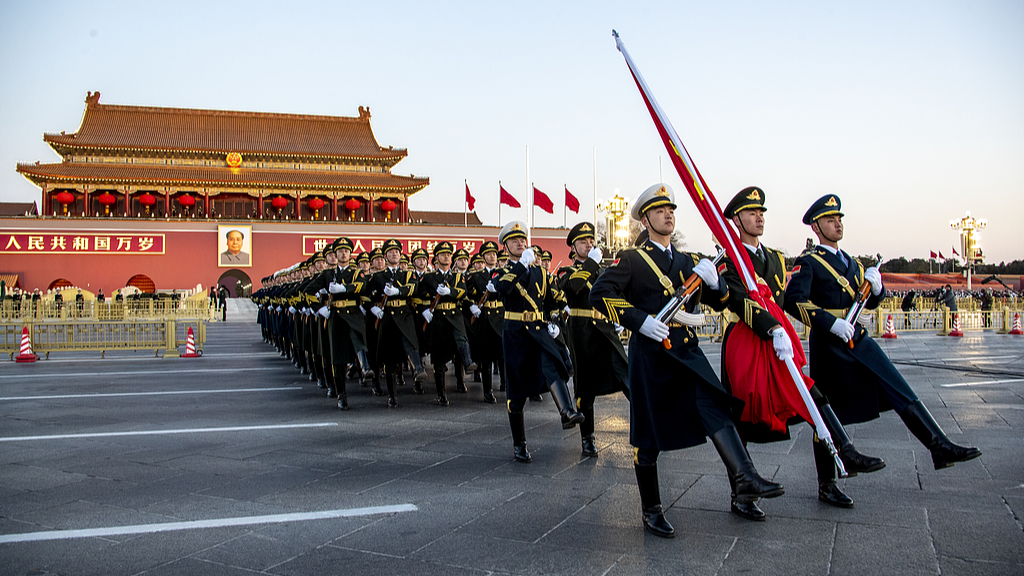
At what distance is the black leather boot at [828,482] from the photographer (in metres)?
3.66

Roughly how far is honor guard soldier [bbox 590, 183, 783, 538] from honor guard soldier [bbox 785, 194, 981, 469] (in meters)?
0.62

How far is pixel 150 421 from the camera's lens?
6.65 meters

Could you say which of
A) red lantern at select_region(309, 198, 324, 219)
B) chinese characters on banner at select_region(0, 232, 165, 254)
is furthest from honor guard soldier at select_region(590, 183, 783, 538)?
red lantern at select_region(309, 198, 324, 219)

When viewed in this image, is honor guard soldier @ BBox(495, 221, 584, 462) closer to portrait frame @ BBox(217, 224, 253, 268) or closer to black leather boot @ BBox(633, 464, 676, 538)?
black leather boot @ BBox(633, 464, 676, 538)

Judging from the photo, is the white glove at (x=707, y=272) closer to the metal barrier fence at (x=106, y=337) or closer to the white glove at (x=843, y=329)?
the white glove at (x=843, y=329)

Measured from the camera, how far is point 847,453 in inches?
139

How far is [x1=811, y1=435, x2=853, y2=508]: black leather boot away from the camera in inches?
144

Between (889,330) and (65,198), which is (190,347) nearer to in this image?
(889,330)

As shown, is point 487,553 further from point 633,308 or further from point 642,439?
point 633,308

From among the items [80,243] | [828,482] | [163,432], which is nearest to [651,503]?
[828,482]

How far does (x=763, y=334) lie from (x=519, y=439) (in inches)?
79.6

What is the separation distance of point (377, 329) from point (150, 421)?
7.82 ft

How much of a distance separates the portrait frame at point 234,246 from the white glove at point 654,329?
3734 centimetres

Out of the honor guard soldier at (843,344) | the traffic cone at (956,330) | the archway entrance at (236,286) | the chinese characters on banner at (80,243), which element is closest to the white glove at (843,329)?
the honor guard soldier at (843,344)
